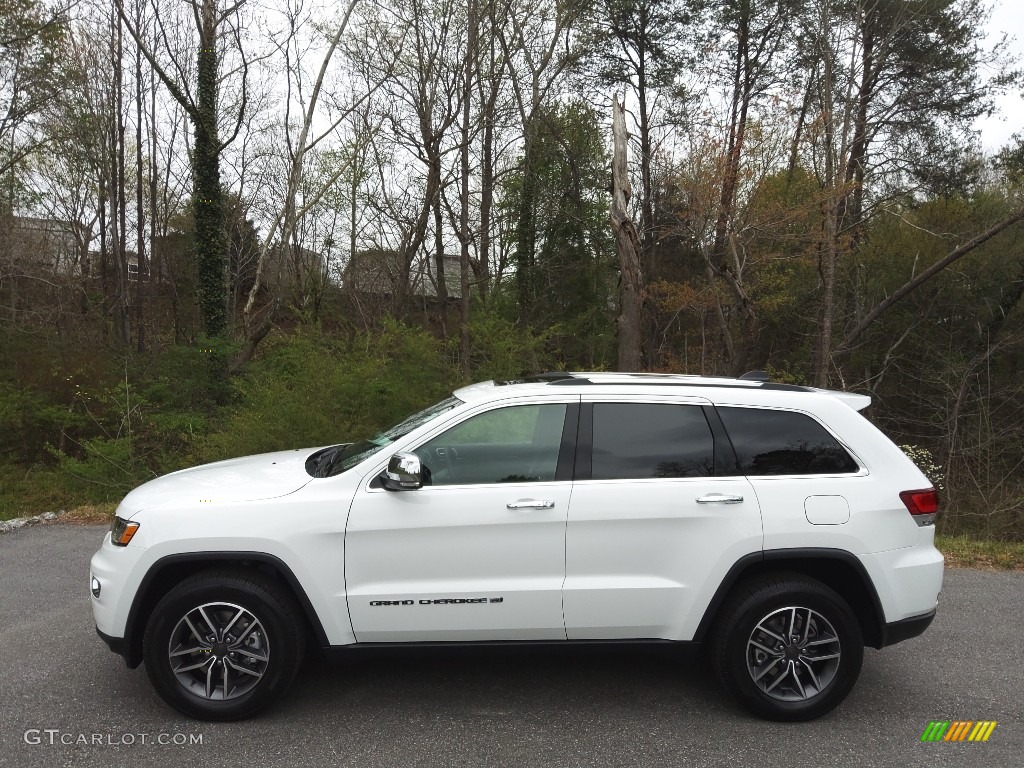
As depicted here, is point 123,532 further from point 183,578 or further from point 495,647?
point 495,647

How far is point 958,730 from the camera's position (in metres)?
3.50

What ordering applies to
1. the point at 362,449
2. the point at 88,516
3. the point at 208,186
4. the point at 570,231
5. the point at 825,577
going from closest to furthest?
1. the point at 825,577
2. the point at 362,449
3. the point at 88,516
4. the point at 208,186
5. the point at 570,231

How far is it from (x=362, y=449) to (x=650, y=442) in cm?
163

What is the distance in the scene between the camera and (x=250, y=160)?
79.7ft

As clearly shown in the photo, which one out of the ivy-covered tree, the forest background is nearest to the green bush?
the forest background

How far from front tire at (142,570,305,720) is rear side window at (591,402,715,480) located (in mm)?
1775

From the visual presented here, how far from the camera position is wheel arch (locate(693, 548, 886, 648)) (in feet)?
11.6

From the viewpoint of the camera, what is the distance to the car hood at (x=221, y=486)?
140 inches

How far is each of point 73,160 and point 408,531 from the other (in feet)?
85.6

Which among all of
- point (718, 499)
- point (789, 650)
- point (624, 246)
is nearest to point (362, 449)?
point (718, 499)

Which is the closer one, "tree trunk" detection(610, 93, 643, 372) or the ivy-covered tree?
"tree trunk" detection(610, 93, 643, 372)

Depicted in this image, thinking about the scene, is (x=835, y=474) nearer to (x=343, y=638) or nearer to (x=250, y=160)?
(x=343, y=638)

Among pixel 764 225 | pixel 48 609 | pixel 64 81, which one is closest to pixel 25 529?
pixel 48 609

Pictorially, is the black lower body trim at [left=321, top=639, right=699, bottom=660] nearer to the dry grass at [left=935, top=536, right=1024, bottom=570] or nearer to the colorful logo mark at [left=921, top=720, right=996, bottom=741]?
the colorful logo mark at [left=921, top=720, right=996, bottom=741]
